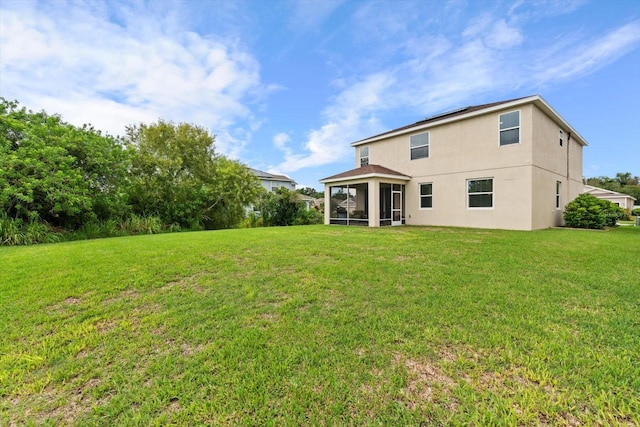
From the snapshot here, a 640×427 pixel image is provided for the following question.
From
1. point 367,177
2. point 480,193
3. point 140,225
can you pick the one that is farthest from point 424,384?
point 140,225

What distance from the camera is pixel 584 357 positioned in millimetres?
2326

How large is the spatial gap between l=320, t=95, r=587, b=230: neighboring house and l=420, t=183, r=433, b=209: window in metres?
0.05

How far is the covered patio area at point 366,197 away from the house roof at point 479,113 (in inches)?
98.0

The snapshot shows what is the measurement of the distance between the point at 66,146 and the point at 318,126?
14123mm

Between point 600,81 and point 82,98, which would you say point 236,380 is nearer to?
point 82,98

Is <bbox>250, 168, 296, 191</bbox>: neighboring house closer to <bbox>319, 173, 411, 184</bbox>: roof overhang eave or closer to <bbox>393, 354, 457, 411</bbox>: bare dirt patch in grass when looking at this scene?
<bbox>319, 173, 411, 184</bbox>: roof overhang eave

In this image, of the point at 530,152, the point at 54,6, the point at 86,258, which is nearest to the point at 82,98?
the point at 54,6

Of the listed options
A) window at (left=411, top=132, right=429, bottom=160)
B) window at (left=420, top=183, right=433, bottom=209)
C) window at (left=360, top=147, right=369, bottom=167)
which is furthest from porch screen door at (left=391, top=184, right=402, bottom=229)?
window at (left=360, top=147, right=369, bottom=167)

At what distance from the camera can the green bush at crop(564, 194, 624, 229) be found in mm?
12211

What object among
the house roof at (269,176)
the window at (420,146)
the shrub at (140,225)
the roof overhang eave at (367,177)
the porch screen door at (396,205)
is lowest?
the shrub at (140,225)

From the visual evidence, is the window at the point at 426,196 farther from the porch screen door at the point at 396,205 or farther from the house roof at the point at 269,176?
the house roof at the point at 269,176

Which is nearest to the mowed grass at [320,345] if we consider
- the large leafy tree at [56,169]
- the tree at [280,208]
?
the large leafy tree at [56,169]

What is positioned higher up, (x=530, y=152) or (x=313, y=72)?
(x=313, y=72)

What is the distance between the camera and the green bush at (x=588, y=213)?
1221 centimetres
